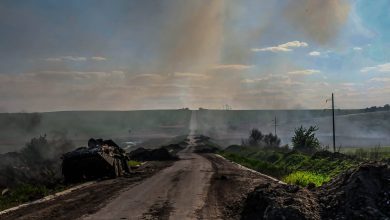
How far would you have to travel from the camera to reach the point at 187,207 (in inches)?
623

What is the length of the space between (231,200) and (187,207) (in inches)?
86.2

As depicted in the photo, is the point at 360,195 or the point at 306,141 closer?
the point at 360,195

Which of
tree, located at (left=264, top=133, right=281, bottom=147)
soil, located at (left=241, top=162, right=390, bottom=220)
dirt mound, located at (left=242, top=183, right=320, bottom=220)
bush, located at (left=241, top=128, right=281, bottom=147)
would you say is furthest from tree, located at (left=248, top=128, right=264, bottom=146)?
soil, located at (left=241, top=162, right=390, bottom=220)

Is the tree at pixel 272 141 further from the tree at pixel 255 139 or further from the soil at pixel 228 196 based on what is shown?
the soil at pixel 228 196

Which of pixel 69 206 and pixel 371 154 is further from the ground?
pixel 371 154

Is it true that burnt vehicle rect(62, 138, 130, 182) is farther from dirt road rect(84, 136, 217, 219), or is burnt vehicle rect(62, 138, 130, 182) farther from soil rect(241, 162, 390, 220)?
soil rect(241, 162, 390, 220)

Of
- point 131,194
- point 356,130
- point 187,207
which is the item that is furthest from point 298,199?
point 356,130

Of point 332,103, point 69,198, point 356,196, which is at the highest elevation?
point 332,103

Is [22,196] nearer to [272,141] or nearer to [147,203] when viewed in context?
[147,203]

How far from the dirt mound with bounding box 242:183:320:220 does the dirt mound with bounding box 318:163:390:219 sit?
0.40 metres

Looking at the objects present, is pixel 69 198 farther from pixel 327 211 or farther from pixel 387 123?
pixel 387 123

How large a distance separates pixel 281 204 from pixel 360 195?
1.89 m

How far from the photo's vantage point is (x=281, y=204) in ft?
38.0

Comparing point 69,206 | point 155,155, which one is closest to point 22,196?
point 69,206
